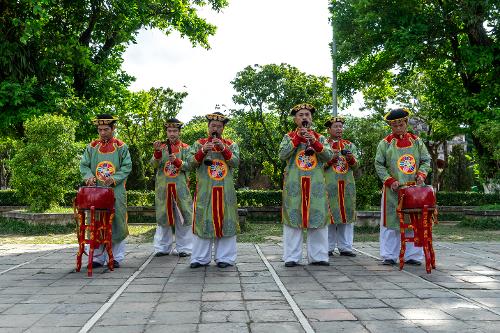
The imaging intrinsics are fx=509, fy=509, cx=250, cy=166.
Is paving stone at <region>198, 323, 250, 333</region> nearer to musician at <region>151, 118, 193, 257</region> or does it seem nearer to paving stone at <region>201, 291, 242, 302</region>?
paving stone at <region>201, 291, 242, 302</region>

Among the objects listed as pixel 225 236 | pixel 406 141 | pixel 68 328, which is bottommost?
pixel 68 328

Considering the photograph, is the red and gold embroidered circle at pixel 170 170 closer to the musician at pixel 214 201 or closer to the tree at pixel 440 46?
the musician at pixel 214 201

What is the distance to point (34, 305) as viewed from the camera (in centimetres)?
462

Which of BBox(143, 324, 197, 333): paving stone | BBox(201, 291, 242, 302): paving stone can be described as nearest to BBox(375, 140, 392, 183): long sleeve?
BBox(201, 291, 242, 302): paving stone

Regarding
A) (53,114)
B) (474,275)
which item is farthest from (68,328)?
(53,114)

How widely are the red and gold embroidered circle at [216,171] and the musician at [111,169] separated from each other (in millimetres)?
1124

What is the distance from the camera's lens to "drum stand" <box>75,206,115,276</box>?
6.19 metres

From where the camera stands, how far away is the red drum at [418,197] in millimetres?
6176

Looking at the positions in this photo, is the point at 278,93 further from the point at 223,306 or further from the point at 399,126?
the point at 223,306

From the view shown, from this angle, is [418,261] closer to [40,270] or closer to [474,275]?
[474,275]

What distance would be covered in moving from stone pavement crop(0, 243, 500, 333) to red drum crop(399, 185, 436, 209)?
826mm

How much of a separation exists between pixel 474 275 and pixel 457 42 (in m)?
12.0

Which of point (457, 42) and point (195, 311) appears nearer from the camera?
point (195, 311)

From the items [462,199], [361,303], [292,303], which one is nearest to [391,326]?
[361,303]
